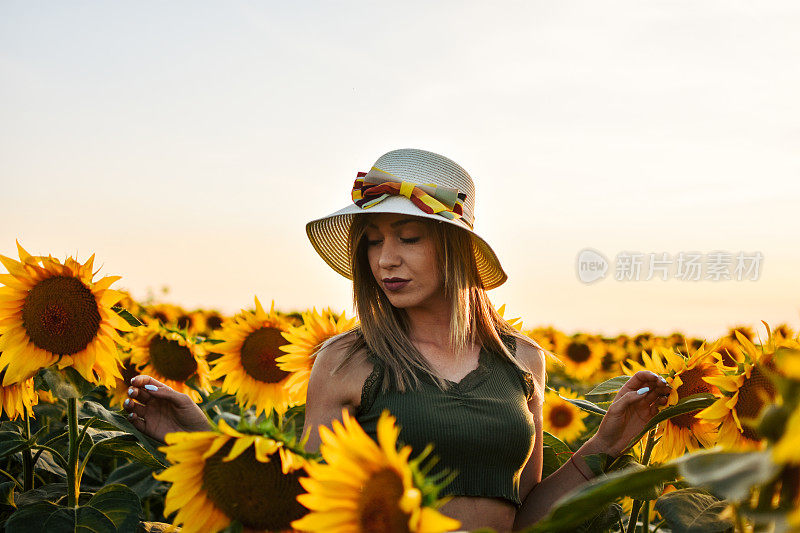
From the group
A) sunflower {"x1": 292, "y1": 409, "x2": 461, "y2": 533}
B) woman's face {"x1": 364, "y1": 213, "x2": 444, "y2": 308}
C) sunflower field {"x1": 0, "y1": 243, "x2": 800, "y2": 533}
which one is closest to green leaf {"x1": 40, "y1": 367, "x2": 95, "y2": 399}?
sunflower field {"x1": 0, "y1": 243, "x2": 800, "y2": 533}

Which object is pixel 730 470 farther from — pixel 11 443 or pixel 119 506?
pixel 11 443

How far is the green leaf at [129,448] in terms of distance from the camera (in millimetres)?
2238

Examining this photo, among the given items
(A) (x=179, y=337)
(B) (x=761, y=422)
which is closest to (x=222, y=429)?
(B) (x=761, y=422)

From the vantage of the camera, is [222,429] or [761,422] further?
[222,429]

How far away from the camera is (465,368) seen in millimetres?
2725

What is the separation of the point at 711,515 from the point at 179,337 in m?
2.73

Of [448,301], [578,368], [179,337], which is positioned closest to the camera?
[448,301]

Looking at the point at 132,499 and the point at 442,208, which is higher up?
the point at 442,208

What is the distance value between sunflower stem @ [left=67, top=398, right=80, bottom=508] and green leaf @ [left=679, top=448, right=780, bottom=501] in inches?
81.1

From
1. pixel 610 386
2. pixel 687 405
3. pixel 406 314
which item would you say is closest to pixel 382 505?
pixel 687 405

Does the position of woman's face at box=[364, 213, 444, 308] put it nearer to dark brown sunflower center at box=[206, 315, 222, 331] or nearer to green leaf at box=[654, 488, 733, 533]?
green leaf at box=[654, 488, 733, 533]

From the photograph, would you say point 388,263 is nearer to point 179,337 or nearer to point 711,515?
point 711,515

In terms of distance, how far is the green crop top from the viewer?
8.00ft

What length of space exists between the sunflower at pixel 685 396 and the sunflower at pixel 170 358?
2.28 m
